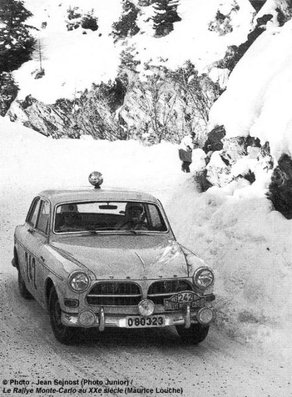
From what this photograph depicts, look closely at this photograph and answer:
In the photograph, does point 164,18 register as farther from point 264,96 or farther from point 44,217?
point 44,217

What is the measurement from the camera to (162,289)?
606 centimetres

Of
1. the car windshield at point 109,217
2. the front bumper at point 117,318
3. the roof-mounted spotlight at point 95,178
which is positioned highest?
the front bumper at point 117,318

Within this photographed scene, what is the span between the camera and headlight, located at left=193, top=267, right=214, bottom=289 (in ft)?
20.3

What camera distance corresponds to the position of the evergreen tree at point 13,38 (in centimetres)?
3425

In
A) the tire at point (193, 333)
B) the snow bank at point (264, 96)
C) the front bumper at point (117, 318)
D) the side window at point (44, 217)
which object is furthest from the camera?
the snow bank at point (264, 96)

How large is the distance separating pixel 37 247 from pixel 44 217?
49 cm

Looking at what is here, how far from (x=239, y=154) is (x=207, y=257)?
10.5 ft

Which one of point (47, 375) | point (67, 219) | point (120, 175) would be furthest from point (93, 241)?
point (120, 175)

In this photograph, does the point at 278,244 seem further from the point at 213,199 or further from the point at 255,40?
the point at 255,40

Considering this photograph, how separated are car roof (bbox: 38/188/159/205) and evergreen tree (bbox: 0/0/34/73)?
28.1 meters

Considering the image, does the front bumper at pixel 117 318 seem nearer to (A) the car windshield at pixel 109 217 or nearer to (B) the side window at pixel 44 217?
(A) the car windshield at pixel 109 217

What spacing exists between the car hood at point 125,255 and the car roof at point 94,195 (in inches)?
24.4

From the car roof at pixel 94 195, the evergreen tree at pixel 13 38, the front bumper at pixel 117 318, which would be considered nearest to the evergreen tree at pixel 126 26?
the evergreen tree at pixel 13 38

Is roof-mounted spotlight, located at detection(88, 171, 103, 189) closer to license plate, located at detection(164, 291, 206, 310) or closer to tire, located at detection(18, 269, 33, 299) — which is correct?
tire, located at detection(18, 269, 33, 299)
